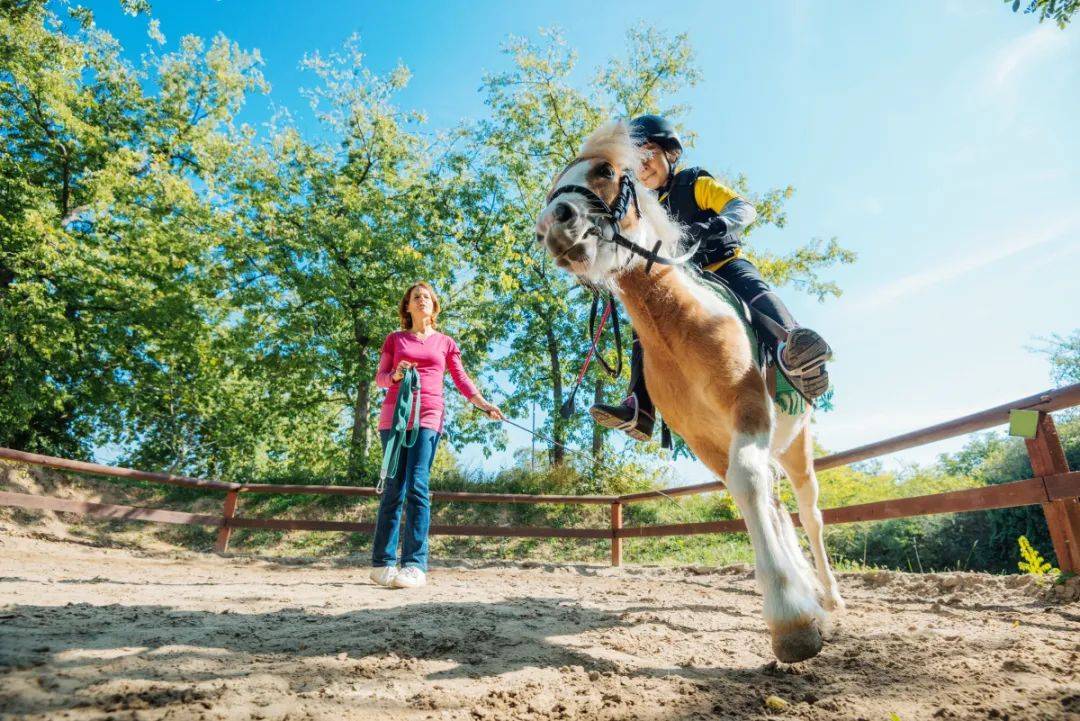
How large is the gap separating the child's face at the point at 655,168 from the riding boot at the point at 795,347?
105 cm

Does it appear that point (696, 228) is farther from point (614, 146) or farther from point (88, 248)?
point (88, 248)

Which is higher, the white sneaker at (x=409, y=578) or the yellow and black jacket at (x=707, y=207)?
the yellow and black jacket at (x=707, y=207)

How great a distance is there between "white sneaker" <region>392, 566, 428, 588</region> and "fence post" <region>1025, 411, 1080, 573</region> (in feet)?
14.8

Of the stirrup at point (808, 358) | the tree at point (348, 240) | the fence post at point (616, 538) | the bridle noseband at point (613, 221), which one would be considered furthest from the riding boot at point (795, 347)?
the tree at point (348, 240)

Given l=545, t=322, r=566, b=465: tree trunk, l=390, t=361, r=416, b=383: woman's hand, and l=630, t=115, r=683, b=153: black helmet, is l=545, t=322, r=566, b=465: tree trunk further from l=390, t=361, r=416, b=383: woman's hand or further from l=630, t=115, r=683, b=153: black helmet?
l=630, t=115, r=683, b=153: black helmet

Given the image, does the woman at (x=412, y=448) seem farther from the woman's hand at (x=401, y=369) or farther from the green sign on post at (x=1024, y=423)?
the green sign on post at (x=1024, y=423)

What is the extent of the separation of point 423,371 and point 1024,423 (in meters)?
4.46

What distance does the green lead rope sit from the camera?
4230mm

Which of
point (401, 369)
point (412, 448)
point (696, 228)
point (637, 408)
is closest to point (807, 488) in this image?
point (637, 408)

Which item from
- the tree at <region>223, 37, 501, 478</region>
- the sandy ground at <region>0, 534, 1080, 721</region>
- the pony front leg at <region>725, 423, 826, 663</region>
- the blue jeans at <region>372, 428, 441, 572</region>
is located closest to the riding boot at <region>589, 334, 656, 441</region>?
the pony front leg at <region>725, 423, 826, 663</region>

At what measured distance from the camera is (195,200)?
15602 millimetres

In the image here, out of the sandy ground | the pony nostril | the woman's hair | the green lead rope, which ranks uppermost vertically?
the woman's hair

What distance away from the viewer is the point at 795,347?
273cm

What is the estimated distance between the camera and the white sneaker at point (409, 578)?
4.23 meters
